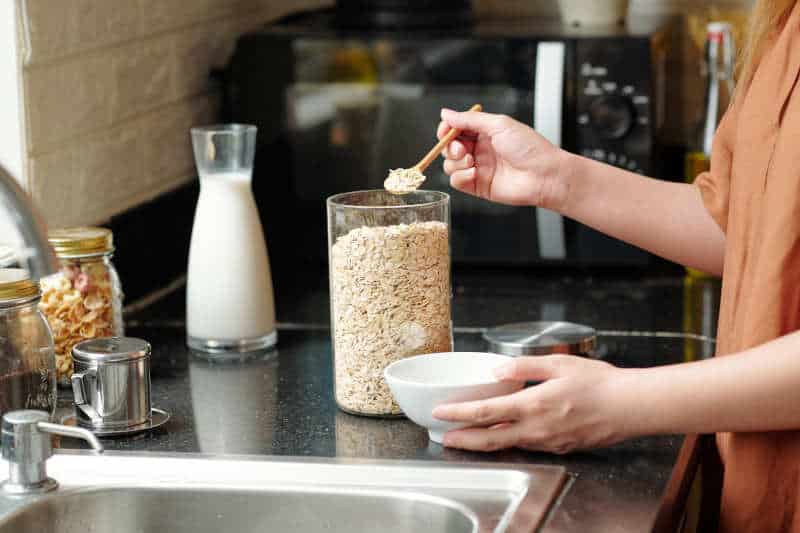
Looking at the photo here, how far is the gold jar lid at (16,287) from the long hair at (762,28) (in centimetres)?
70

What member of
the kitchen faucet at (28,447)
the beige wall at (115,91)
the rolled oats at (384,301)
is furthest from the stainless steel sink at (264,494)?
the beige wall at (115,91)

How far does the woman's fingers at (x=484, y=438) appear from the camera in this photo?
111 centimetres

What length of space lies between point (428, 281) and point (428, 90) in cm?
71

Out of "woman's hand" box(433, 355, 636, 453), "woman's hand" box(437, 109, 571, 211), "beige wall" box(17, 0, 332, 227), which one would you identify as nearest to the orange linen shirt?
"woman's hand" box(433, 355, 636, 453)

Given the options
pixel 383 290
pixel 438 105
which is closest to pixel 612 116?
pixel 438 105

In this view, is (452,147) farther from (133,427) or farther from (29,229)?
(29,229)

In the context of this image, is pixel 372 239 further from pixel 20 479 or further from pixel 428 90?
pixel 428 90

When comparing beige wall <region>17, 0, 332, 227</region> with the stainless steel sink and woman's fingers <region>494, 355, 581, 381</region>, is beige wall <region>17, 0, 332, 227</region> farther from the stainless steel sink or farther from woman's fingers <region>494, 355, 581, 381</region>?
woman's fingers <region>494, 355, 581, 381</region>

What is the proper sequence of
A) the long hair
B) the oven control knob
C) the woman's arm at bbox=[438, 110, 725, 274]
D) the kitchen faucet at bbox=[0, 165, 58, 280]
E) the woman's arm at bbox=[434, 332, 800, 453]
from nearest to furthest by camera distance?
the kitchen faucet at bbox=[0, 165, 58, 280] → the woman's arm at bbox=[434, 332, 800, 453] → the long hair → the woman's arm at bbox=[438, 110, 725, 274] → the oven control knob

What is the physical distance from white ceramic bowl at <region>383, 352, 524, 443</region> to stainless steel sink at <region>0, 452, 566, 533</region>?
Answer: 5 centimetres

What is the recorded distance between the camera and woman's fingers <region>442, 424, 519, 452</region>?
111cm

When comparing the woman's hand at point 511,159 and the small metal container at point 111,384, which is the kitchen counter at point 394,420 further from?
the woman's hand at point 511,159

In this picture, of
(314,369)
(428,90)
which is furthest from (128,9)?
(314,369)

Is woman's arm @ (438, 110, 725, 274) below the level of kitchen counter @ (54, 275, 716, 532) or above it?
above
